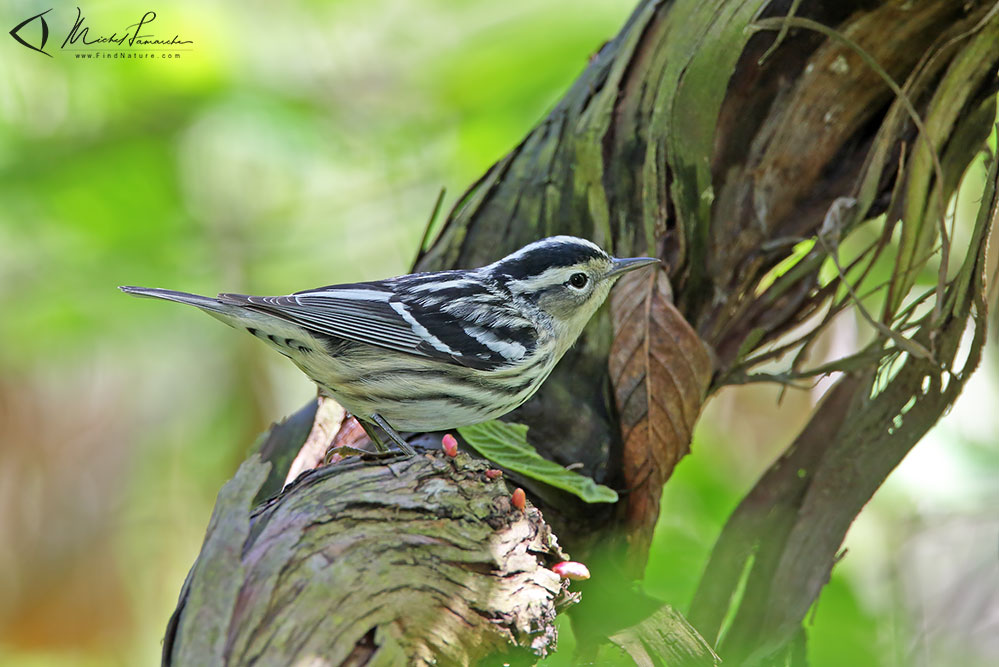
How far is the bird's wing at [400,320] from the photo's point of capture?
119 inches

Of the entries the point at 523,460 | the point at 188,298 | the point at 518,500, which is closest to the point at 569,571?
the point at 518,500

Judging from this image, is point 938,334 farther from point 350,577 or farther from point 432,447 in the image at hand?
point 350,577

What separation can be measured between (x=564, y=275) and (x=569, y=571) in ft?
3.95

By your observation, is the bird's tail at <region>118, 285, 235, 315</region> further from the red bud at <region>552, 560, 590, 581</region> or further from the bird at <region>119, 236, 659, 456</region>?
the red bud at <region>552, 560, 590, 581</region>

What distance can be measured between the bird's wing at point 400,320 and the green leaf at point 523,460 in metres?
0.33

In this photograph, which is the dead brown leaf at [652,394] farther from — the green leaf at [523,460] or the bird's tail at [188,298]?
the bird's tail at [188,298]

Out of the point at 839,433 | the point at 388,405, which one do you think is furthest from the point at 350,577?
the point at 839,433

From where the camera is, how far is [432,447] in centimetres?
296

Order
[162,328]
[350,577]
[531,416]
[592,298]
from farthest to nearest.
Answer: [162,328] → [592,298] → [531,416] → [350,577]

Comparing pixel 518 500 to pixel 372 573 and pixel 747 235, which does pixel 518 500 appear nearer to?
pixel 372 573

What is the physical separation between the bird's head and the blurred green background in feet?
2.94

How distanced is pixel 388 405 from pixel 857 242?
113 inches
